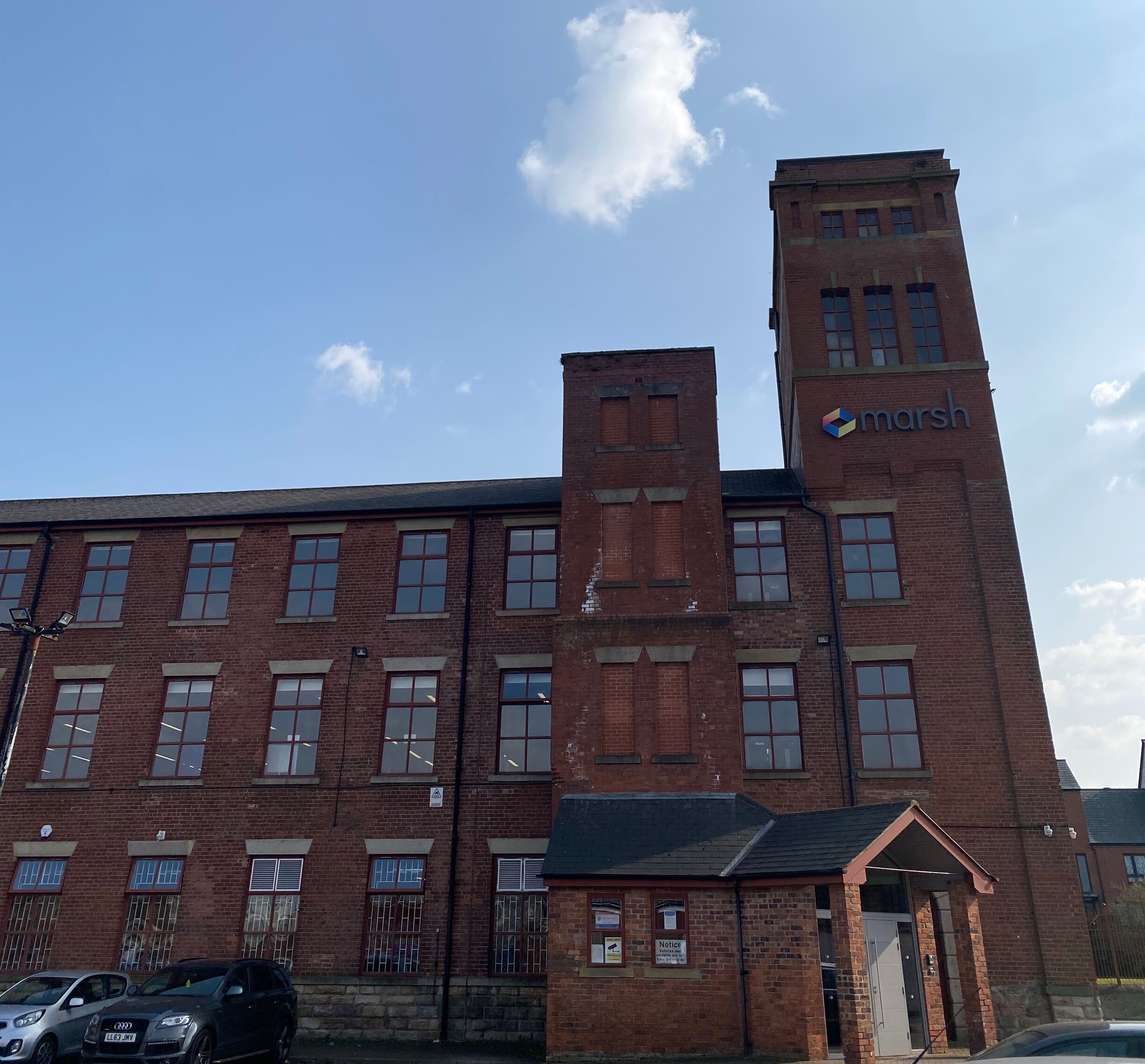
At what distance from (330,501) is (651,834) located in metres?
11.9

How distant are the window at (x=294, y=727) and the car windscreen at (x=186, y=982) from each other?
5.64 m

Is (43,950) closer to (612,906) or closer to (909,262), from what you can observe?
(612,906)

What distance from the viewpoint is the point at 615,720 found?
17688 millimetres

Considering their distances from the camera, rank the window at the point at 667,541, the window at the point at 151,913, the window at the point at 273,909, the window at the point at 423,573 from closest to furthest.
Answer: the window at the point at 273,909 < the window at the point at 151,913 < the window at the point at 667,541 < the window at the point at 423,573

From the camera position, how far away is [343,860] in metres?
18.5

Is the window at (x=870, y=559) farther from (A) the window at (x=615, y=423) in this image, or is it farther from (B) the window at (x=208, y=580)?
(B) the window at (x=208, y=580)

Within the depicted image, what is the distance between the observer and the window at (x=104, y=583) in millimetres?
21453

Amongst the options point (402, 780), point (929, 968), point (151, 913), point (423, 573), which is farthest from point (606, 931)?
point (151, 913)

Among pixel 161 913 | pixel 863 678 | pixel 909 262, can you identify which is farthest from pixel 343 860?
pixel 909 262

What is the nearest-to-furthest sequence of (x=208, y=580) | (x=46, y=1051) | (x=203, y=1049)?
(x=203, y=1049)
(x=46, y=1051)
(x=208, y=580)

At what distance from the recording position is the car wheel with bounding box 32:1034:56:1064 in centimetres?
1355

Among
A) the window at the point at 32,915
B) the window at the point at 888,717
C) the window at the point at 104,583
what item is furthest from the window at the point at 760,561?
the window at the point at 32,915

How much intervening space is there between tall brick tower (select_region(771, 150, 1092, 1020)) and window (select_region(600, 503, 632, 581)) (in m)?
4.34

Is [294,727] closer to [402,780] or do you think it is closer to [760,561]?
[402,780]
